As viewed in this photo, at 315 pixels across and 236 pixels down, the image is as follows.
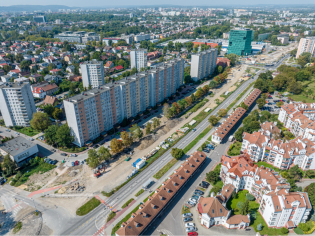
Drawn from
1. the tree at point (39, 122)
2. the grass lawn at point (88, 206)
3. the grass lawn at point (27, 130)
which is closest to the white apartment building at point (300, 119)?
the grass lawn at point (88, 206)

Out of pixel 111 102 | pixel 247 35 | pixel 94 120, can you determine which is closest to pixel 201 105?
pixel 111 102

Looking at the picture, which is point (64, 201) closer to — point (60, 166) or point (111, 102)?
point (60, 166)

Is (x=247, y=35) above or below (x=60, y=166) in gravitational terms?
above

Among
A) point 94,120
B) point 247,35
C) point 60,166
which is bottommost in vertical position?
point 60,166

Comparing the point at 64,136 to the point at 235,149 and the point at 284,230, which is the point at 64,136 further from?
the point at 284,230

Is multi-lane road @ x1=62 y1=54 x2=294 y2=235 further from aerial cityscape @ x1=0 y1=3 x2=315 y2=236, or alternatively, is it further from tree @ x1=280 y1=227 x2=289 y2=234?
tree @ x1=280 y1=227 x2=289 y2=234

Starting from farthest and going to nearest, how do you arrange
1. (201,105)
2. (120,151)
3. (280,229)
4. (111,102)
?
(201,105)
(111,102)
(120,151)
(280,229)

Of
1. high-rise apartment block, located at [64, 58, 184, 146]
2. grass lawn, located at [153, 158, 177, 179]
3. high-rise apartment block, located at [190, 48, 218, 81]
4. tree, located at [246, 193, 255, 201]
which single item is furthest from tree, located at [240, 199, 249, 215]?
high-rise apartment block, located at [190, 48, 218, 81]

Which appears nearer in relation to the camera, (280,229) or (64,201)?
(280,229)
